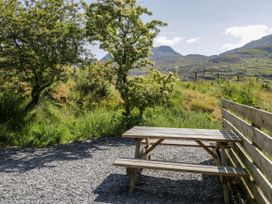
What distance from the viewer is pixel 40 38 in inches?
327

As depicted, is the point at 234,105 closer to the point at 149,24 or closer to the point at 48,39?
the point at 149,24

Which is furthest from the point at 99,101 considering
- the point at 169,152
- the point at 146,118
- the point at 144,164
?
the point at 144,164

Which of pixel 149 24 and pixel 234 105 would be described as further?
pixel 149 24

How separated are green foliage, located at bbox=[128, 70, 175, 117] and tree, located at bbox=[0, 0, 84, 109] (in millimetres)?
1880

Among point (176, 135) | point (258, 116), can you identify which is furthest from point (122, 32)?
point (258, 116)

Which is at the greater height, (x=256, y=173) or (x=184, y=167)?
(x=256, y=173)

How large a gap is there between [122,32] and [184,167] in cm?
573

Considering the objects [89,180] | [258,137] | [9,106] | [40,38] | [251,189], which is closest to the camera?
[258,137]

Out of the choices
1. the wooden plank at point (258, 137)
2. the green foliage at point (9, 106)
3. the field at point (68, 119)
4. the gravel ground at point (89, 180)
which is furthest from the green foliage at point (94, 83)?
the wooden plank at point (258, 137)

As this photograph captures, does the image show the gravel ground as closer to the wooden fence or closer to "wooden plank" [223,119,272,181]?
the wooden fence

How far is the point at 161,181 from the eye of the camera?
199 inches

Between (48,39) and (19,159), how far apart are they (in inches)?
136

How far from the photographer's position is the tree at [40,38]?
26.5 feet

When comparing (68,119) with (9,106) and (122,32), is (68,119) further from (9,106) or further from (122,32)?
(122,32)
